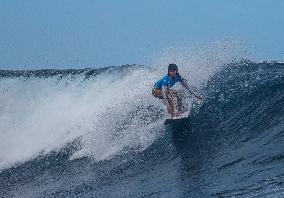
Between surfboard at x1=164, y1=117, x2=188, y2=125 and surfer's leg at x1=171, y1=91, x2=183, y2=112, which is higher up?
surfer's leg at x1=171, y1=91, x2=183, y2=112

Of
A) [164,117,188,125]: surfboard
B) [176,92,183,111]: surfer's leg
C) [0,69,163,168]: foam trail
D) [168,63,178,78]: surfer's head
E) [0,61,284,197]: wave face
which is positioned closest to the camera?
[0,61,284,197]: wave face

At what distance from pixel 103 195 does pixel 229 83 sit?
610cm

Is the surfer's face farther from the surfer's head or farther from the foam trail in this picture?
the foam trail

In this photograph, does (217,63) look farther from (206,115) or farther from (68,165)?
(68,165)

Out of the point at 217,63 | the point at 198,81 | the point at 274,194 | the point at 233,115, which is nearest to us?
the point at 274,194

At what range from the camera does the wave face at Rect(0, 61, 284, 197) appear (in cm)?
669

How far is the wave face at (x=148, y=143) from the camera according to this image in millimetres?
6688

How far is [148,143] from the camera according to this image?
9938 mm

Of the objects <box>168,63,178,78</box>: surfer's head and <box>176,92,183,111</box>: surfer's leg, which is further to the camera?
<box>176,92,183,111</box>: surfer's leg

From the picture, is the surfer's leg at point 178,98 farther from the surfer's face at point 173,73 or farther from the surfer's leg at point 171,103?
the surfer's face at point 173,73

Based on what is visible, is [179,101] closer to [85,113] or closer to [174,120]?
[174,120]

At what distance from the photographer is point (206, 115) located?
1043 cm

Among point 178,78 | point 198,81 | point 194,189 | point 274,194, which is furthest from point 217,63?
point 274,194

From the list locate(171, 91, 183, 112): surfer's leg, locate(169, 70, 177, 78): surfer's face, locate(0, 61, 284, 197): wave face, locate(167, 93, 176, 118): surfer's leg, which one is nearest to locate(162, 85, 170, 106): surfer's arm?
locate(167, 93, 176, 118): surfer's leg
